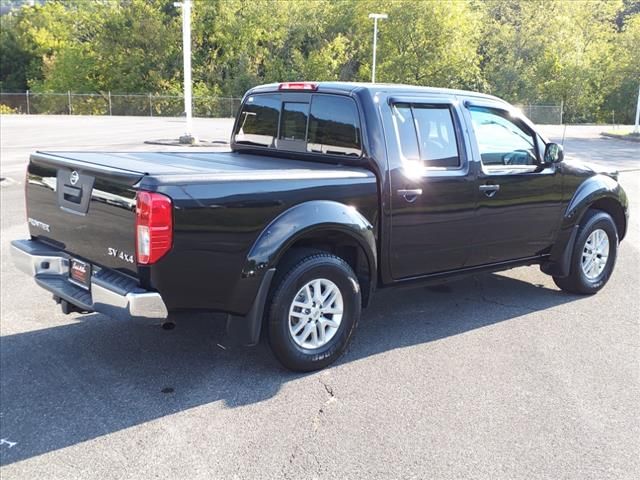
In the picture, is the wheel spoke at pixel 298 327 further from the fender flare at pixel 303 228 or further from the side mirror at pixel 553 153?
the side mirror at pixel 553 153

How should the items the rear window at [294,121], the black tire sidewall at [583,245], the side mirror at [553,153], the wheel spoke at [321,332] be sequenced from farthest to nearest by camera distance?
the black tire sidewall at [583,245] → the side mirror at [553,153] → the rear window at [294,121] → the wheel spoke at [321,332]

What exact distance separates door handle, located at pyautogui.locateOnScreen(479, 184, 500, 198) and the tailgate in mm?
2796

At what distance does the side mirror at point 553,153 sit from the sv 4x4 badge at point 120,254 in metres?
3.77

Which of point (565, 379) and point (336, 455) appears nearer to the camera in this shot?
point (336, 455)

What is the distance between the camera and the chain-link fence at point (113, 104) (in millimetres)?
51656

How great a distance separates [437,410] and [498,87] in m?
53.6

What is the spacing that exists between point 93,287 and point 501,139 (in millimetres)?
3506

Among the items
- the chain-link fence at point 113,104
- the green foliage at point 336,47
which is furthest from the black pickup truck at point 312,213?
the chain-link fence at point 113,104

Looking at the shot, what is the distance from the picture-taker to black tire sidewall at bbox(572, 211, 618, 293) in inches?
236

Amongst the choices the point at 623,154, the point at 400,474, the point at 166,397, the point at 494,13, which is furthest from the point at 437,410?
the point at 494,13

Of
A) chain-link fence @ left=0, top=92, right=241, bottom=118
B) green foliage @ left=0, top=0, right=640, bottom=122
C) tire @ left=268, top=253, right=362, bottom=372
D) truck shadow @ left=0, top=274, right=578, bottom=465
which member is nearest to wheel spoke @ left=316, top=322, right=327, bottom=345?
tire @ left=268, top=253, right=362, bottom=372

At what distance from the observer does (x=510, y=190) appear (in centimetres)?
535

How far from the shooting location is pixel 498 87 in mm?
53656

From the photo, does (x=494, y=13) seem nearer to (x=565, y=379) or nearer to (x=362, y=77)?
(x=362, y=77)
